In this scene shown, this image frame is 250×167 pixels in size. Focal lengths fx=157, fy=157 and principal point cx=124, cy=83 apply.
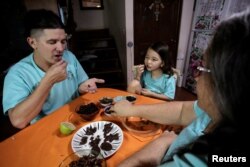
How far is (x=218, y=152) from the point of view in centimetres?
42

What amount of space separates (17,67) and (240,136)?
1457mm

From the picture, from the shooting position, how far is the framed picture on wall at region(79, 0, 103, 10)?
5.19 metres

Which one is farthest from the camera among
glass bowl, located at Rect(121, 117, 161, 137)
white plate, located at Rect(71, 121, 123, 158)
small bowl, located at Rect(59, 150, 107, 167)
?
glass bowl, located at Rect(121, 117, 161, 137)

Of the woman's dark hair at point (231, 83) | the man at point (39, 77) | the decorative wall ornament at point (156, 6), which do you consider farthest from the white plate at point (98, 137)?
the decorative wall ornament at point (156, 6)

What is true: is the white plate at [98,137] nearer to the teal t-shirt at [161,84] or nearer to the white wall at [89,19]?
the teal t-shirt at [161,84]

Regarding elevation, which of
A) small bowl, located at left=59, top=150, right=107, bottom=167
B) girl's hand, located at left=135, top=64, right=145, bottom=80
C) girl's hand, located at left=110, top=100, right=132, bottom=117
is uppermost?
girl's hand, located at left=110, top=100, right=132, bottom=117

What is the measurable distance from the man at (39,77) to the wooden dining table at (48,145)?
0.47 feet

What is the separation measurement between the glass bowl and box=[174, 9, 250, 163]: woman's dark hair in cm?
50

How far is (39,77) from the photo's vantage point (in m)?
1.31

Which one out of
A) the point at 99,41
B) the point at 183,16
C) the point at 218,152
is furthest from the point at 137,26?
the point at 218,152

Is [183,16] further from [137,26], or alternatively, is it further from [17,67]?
[17,67]

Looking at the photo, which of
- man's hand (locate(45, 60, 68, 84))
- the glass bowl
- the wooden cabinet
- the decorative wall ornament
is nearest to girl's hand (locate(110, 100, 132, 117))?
the glass bowl

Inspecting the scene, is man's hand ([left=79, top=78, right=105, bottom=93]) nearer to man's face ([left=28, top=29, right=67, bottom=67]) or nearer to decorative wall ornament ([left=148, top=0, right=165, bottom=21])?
man's face ([left=28, top=29, right=67, bottom=67])

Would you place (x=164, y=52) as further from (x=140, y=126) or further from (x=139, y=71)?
(x=140, y=126)
